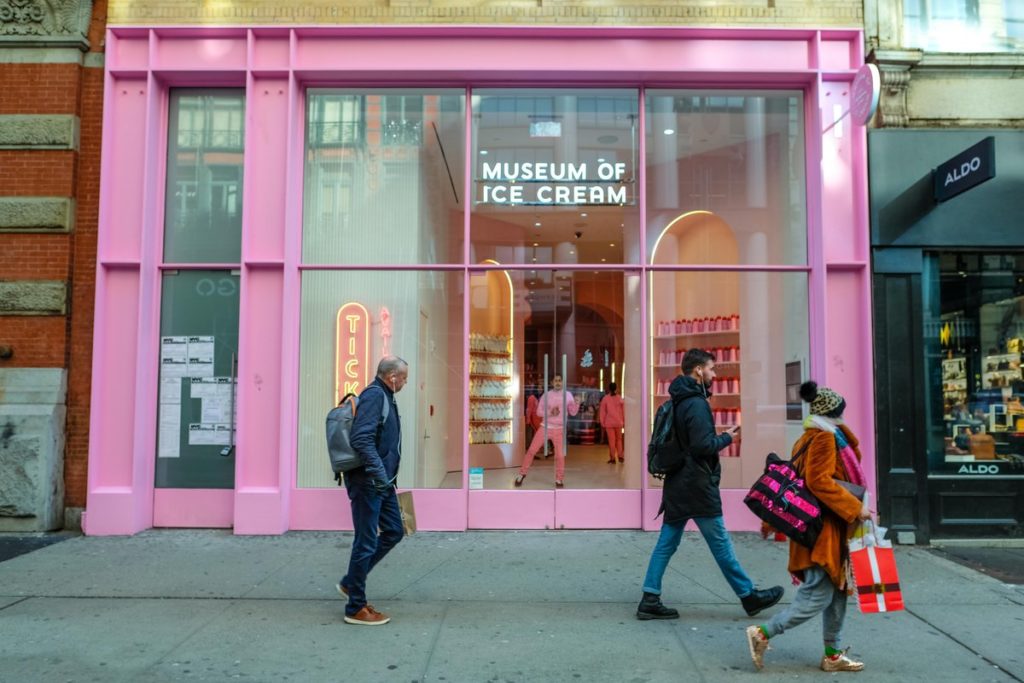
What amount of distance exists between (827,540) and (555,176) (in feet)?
17.8

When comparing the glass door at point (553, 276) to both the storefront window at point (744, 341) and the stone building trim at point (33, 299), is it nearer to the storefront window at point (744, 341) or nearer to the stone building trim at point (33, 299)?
the storefront window at point (744, 341)

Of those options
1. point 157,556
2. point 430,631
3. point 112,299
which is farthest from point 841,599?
point 112,299

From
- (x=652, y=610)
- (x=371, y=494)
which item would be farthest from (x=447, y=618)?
(x=652, y=610)

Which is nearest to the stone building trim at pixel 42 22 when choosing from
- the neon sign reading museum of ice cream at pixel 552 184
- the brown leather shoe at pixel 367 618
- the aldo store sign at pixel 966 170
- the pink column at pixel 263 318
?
the pink column at pixel 263 318

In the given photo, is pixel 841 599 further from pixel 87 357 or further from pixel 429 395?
pixel 87 357

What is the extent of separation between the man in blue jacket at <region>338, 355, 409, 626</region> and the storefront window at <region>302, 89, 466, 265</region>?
3523 millimetres

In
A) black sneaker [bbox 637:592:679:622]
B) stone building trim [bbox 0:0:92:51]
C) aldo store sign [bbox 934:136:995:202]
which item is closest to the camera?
black sneaker [bbox 637:592:679:622]

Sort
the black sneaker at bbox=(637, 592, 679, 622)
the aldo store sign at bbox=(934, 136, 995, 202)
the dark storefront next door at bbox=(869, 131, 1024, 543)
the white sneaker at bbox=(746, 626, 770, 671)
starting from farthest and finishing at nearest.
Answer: the dark storefront next door at bbox=(869, 131, 1024, 543) → the aldo store sign at bbox=(934, 136, 995, 202) → the black sneaker at bbox=(637, 592, 679, 622) → the white sneaker at bbox=(746, 626, 770, 671)

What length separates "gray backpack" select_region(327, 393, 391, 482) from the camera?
17.8 feet

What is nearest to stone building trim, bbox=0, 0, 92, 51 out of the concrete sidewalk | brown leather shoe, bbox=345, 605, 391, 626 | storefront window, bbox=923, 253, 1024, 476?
the concrete sidewalk

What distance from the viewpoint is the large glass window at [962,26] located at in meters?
8.65

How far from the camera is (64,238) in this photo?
337 inches

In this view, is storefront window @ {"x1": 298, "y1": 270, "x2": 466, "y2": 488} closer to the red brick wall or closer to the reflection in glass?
the reflection in glass

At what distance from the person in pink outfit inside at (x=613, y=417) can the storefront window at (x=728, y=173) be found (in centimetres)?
159
